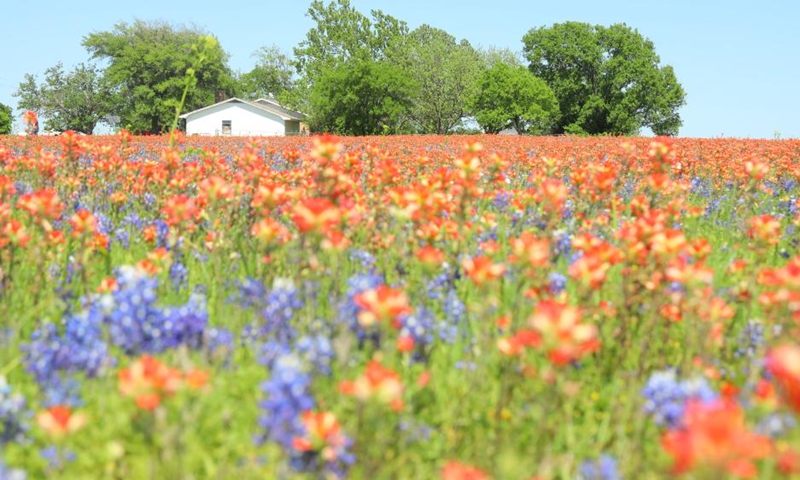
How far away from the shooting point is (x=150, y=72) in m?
80.9

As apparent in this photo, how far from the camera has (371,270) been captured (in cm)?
449

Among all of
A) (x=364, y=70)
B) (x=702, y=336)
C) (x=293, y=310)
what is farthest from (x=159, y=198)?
(x=364, y=70)

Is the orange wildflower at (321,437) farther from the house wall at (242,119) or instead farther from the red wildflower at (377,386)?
the house wall at (242,119)

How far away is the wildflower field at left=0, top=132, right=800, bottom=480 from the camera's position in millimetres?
2027

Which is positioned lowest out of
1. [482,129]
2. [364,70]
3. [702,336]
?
[702,336]

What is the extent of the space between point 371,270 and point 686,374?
216 cm

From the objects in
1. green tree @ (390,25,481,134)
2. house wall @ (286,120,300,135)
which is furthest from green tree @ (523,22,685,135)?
house wall @ (286,120,300,135)

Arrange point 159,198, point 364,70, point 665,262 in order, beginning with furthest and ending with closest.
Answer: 1. point 364,70
2. point 159,198
3. point 665,262

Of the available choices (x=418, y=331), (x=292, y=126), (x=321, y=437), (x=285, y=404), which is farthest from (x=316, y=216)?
(x=292, y=126)

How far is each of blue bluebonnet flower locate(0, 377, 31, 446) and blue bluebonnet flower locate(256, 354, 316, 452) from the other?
0.90 m

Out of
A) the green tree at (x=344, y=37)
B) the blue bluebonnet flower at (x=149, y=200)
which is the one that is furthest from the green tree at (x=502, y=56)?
the blue bluebonnet flower at (x=149, y=200)

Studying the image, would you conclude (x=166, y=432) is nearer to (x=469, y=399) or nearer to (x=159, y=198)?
A: (x=469, y=399)

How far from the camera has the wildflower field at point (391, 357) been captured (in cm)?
203

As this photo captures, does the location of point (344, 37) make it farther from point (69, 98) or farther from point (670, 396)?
point (670, 396)
